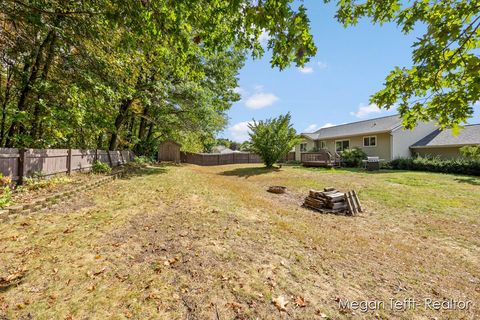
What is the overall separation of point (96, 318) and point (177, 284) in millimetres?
836

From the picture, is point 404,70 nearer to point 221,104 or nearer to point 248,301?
point 248,301

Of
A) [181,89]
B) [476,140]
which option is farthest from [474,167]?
[181,89]

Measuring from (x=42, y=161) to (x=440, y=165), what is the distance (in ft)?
73.8

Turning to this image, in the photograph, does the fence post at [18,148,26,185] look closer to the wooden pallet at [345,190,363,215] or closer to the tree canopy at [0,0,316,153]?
the tree canopy at [0,0,316,153]

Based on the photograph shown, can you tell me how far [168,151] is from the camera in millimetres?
25453

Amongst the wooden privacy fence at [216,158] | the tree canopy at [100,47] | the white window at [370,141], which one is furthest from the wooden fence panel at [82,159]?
the white window at [370,141]

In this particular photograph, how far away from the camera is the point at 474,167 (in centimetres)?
1366

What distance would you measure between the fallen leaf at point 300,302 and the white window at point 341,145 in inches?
907

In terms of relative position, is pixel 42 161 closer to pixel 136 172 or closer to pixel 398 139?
pixel 136 172

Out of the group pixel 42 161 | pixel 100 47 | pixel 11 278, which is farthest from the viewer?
pixel 100 47

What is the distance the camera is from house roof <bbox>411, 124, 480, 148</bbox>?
15880mm

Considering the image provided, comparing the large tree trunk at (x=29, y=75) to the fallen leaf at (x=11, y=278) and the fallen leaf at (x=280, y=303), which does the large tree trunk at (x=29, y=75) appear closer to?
the fallen leaf at (x=11, y=278)

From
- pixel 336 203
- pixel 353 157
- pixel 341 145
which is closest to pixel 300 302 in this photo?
pixel 336 203

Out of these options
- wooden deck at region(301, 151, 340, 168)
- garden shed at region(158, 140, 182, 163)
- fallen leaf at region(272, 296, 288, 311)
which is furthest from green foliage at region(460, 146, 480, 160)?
garden shed at region(158, 140, 182, 163)
